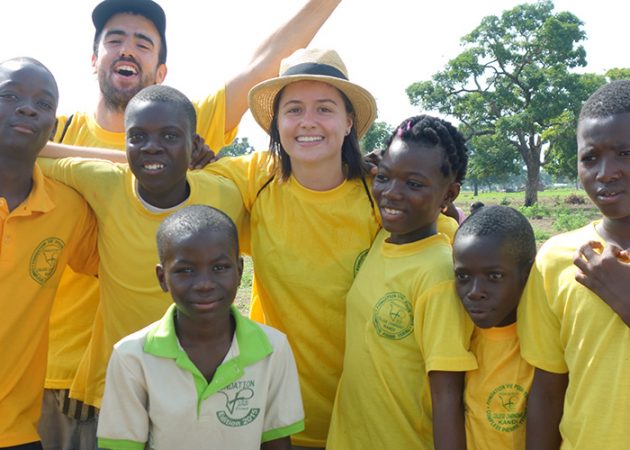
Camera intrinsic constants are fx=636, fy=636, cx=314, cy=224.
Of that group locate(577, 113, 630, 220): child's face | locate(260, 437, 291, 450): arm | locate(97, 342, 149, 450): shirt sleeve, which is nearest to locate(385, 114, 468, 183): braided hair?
locate(577, 113, 630, 220): child's face

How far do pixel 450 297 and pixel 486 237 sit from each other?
0.91 ft

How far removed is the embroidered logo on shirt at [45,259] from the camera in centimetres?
282

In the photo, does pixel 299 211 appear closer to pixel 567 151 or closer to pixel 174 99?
pixel 174 99

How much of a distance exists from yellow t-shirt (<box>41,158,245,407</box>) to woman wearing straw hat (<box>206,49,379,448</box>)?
0.88ft

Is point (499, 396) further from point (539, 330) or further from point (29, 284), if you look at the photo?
point (29, 284)

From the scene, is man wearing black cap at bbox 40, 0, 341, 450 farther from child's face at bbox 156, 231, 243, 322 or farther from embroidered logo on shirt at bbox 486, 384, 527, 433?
embroidered logo on shirt at bbox 486, 384, 527, 433

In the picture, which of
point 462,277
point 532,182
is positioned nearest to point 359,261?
point 462,277

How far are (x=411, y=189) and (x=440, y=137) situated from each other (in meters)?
0.29

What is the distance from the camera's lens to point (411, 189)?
2.76 m

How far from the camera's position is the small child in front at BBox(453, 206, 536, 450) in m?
2.41

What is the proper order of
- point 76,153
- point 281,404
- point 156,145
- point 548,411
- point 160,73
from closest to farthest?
point 548,411, point 281,404, point 156,145, point 76,153, point 160,73

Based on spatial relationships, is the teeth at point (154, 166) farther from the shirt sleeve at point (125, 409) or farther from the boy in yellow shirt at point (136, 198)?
the shirt sleeve at point (125, 409)

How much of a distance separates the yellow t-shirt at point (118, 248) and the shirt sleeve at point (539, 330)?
4.71 ft

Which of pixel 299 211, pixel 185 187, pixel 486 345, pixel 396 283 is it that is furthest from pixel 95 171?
pixel 486 345
